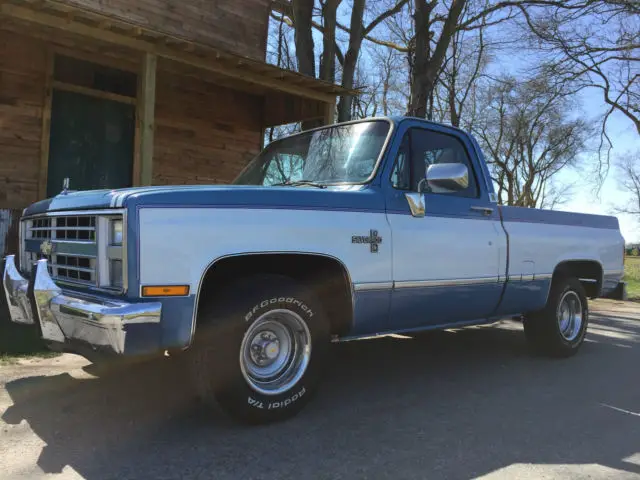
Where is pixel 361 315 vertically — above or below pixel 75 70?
below

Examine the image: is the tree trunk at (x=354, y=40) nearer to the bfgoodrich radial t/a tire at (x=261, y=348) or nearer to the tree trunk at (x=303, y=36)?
the tree trunk at (x=303, y=36)

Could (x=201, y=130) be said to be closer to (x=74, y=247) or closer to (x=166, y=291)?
(x=74, y=247)

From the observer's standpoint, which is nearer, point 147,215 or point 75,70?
point 147,215

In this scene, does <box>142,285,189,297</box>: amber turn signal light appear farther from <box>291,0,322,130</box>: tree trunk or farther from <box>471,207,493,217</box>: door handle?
<box>291,0,322,130</box>: tree trunk

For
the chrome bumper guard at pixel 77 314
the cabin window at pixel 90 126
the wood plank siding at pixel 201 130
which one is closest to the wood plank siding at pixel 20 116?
the cabin window at pixel 90 126

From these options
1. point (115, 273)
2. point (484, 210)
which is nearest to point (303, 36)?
point (484, 210)

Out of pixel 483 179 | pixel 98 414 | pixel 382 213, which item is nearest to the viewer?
pixel 98 414

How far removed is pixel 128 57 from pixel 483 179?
21.2 ft

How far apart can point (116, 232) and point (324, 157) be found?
1.89 metres

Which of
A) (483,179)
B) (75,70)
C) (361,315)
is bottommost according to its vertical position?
(361,315)

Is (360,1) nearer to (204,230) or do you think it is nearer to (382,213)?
(382,213)

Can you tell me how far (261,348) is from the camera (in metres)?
3.46

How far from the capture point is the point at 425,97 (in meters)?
12.2

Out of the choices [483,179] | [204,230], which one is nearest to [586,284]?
[483,179]
